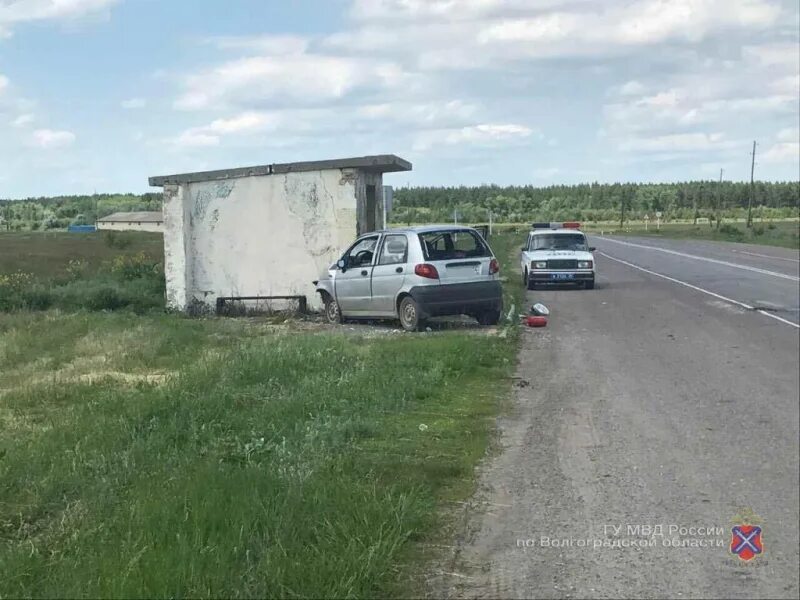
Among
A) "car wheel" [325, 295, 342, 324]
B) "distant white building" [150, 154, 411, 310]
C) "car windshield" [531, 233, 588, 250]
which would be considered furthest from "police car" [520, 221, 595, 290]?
"car wheel" [325, 295, 342, 324]

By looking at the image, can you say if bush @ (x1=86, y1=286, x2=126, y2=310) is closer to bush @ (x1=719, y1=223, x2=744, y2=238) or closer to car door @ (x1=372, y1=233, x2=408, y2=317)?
car door @ (x1=372, y1=233, x2=408, y2=317)

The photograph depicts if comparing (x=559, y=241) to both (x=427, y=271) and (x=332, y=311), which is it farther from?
(x=427, y=271)

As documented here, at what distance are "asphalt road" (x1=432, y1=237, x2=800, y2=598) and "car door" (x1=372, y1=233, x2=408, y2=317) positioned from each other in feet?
9.33

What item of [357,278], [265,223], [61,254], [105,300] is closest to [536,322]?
[357,278]

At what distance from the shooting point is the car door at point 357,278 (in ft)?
53.1

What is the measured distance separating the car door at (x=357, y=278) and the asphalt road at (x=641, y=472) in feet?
12.0

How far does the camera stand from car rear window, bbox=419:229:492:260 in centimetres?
1538

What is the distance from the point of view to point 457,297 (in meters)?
15.2

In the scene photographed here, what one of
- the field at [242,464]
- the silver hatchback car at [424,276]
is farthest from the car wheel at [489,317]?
the field at [242,464]

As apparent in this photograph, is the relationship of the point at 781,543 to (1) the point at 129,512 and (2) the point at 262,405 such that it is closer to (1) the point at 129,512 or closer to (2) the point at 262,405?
(1) the point at 129,512

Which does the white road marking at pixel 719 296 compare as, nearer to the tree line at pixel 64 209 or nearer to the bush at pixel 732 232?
the bush at pixel 732 232

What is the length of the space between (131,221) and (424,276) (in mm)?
124781

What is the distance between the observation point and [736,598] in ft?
14.0

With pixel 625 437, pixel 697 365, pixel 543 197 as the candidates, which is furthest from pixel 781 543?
pixel 543 197
